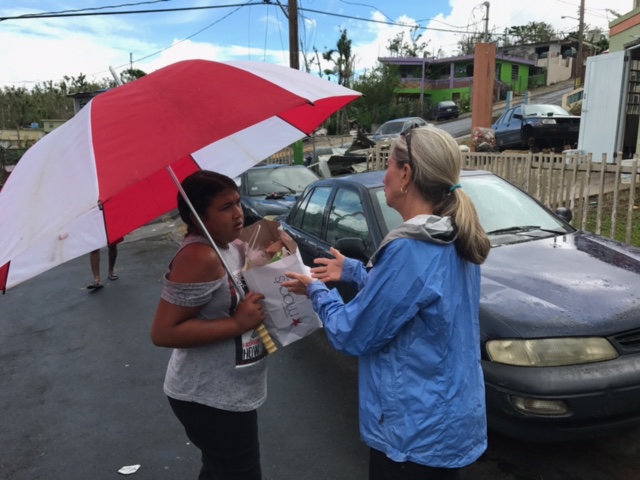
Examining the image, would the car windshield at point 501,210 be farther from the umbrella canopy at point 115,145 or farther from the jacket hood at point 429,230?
the jacket hood at point 429,230

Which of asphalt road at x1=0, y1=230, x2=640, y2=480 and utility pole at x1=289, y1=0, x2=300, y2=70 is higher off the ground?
utility pole at x1=289, y1=0, x2=300, y2=70

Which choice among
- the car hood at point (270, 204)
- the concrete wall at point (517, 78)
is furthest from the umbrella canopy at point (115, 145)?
the concrete wall at point (517, 78)

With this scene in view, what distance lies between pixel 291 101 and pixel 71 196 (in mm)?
805

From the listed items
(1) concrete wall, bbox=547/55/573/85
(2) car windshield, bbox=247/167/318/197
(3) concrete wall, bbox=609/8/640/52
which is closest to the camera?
(2) car windshield, bbox=247/167/318/197

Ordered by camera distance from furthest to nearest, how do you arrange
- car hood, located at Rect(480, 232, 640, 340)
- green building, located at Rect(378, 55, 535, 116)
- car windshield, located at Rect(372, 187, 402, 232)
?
green building, located at Rect(378, 55, 535, 116)
car windshield, located at Rect(372, 187, 402, 232)
car hood, located at Rect(480, 232, 640, 340)

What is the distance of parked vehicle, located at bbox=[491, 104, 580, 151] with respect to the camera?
1460 centimetres

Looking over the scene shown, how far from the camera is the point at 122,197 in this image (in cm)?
217

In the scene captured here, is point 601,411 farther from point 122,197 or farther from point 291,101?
point 122,197

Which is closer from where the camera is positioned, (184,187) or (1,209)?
(1,209)

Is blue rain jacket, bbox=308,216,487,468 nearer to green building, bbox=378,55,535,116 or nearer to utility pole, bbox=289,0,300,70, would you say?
utility pole, bbox=289,0,300,70

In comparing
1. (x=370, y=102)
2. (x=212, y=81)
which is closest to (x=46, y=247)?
(x=212, y=81)

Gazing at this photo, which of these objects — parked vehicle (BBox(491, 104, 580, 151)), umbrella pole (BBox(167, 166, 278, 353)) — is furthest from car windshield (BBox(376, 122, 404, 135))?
umbrella pole (BBox(167, 166, 278, 353))

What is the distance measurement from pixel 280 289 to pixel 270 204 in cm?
651

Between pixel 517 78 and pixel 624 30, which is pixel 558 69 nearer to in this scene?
pixel 517 78
